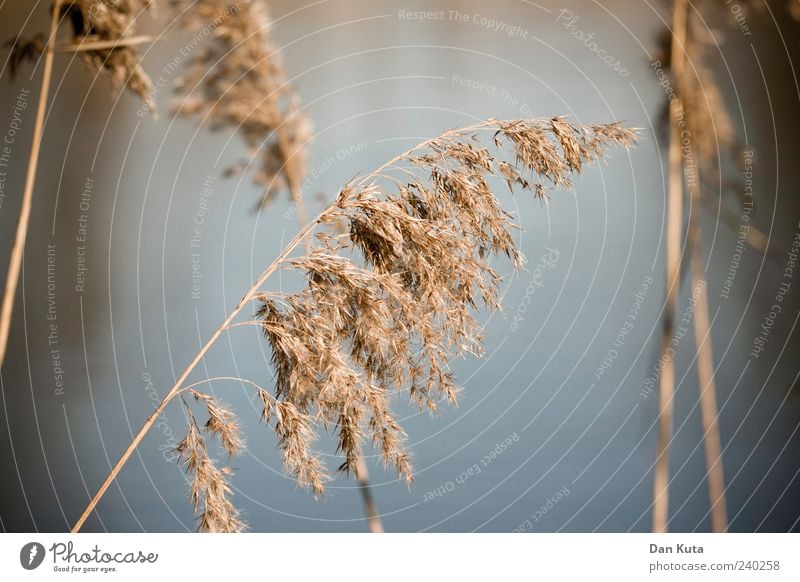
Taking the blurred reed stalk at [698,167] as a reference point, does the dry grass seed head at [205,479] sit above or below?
below

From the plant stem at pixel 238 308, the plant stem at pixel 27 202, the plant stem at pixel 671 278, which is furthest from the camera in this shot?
the plant stem at pixel 671 278

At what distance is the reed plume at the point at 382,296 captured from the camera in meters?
3.47

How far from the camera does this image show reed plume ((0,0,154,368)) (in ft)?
14.1

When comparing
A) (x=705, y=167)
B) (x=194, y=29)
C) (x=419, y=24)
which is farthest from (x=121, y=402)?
(x=705, y=167)

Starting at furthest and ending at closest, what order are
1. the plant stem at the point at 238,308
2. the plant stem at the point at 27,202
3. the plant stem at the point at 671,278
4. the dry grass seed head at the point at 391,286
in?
the plant stem at the point at 671,278 → the plant stem at the point at 27,202 → the plant stem at the point at 238,308 → the dry grass seed head at the point at 391,286

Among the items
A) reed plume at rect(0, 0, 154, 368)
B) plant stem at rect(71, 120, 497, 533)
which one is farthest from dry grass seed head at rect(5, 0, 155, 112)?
plant stem at rect(71, 120, 497, 533)

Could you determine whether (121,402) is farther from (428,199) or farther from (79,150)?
(428,199)

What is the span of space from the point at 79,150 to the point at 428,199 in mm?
1614

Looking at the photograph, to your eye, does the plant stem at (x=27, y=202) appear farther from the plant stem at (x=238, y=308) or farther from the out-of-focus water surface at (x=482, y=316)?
the plant stem at (x=238, y=308)

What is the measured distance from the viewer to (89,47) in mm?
4320

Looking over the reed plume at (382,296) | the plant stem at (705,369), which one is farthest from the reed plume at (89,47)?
the plant stem at (705,369)

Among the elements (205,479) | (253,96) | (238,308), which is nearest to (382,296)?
(238,308)

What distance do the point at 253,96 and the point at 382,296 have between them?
124cm

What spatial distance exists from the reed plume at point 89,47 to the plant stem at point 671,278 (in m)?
2.18
